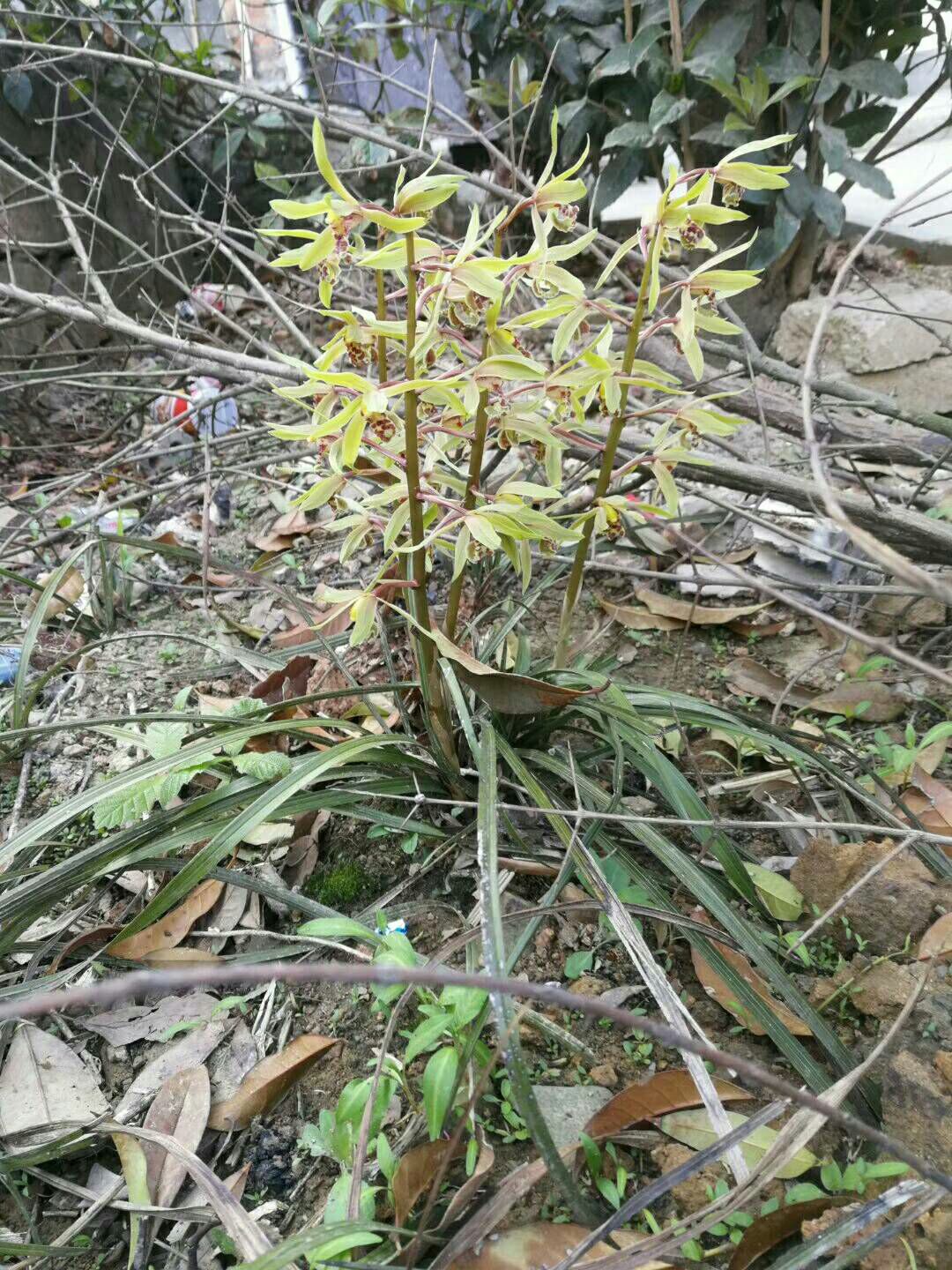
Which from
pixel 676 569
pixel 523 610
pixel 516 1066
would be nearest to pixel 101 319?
pixel 523 610

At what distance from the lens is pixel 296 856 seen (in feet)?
5.29

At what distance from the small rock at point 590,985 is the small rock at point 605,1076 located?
12 cm

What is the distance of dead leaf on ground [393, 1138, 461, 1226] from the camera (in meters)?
1.01

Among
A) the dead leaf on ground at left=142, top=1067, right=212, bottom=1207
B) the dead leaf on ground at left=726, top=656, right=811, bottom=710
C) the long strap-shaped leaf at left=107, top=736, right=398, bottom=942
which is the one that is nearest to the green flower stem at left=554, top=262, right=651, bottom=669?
the long strap-shaped leaf at left=107, top=736, right=398, bottom=942

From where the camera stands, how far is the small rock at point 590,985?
133cm

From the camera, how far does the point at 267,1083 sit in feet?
4.00

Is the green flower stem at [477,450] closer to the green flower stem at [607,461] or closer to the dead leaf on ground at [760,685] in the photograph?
the green flower stem at [607,461]

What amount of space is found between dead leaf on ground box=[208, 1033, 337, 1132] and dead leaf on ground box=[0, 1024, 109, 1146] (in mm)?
193

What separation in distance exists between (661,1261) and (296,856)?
0.91 meters

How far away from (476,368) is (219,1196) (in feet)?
3.74

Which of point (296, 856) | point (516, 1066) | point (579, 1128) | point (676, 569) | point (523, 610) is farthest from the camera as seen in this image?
point (676, 569)

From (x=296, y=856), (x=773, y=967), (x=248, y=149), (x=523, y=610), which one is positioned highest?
(x=248, y=149)

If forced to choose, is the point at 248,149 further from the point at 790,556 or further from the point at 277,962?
the point at 277,962

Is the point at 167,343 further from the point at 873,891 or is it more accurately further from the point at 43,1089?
the point at 873,891
